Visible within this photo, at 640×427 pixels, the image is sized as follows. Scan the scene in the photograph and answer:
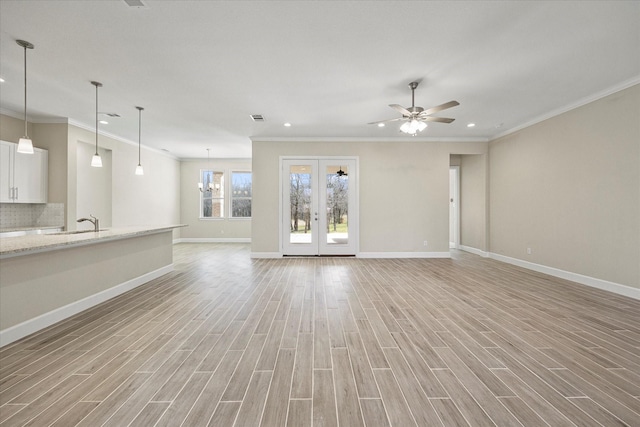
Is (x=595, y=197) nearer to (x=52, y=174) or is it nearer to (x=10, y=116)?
(x=52, y=174)

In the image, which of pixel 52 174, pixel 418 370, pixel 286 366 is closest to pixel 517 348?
pixel 418 370

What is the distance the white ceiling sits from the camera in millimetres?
2482

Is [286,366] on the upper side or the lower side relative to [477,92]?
lower

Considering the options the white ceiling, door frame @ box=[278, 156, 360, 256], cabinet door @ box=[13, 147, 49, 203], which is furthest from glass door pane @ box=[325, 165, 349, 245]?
cabinet door @ box=[13, 147, 49, 203]

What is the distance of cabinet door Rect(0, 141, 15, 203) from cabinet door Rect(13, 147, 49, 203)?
0.07 meters

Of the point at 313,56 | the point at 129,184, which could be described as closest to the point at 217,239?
the point at 129,184

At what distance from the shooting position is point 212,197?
10.2 m

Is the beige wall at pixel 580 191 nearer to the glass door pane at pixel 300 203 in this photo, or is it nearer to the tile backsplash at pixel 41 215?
the glass door pane at pixel 300 203

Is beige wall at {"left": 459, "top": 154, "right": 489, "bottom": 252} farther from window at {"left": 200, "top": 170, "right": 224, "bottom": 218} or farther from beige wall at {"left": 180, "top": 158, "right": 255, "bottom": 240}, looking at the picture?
window at {"left": 200, "top": 170, "right": 224, "bottom": 218}

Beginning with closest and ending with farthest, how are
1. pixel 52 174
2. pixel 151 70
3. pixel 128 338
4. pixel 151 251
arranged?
pixel 128 338
pixel 151 70
pixel 151 251
pixel 52 174

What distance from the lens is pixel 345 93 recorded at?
13.9ft

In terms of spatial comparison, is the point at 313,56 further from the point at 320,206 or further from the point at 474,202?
the point at 474,202

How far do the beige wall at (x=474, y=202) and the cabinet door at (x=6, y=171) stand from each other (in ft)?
32.1

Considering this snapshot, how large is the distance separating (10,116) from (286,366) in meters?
6.85
